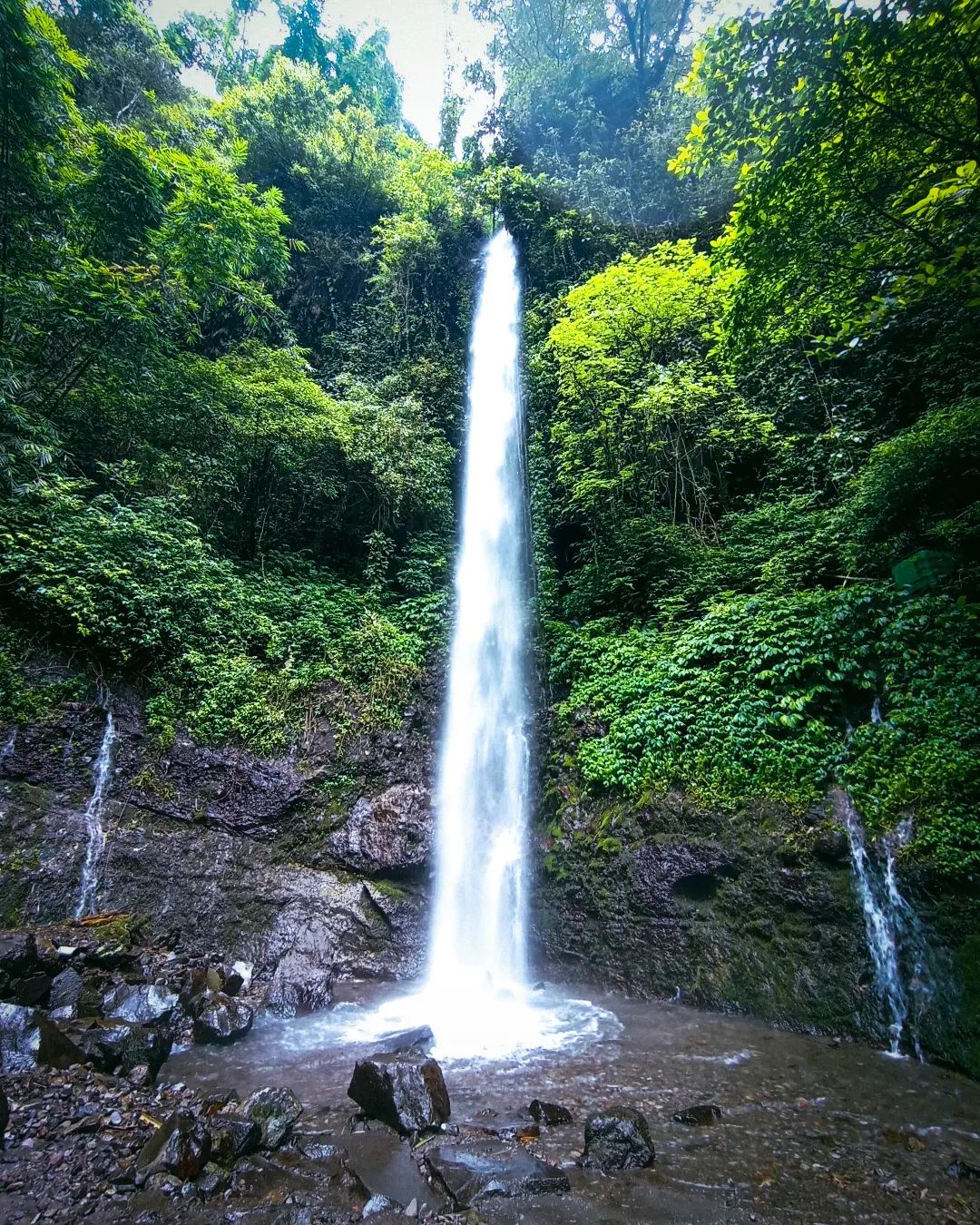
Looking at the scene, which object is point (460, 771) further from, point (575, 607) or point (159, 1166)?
point (159, 1166)

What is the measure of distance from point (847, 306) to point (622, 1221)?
28.3 feet

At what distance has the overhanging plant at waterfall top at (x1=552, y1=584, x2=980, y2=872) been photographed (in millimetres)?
5785

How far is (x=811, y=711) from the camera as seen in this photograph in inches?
276

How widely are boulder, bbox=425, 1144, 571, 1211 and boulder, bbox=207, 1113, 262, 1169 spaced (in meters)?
1.09

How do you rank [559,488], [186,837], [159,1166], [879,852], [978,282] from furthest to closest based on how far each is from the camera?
[559,488]
[186,837]
[879,852]
[978,282]
[159,1166]

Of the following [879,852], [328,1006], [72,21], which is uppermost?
[72,21]

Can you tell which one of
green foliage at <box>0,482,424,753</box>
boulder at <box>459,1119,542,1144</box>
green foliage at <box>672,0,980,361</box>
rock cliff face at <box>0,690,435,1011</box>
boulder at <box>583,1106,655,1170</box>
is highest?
green foliage at <box>672,0,980,361</box>

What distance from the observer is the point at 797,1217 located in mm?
3072

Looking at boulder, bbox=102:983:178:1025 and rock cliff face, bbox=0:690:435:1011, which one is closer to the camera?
boulder, bbox=102:983:178:1025

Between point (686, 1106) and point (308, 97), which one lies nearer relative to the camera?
point (686, 1106)

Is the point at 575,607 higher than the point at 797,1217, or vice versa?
the point at 575,607

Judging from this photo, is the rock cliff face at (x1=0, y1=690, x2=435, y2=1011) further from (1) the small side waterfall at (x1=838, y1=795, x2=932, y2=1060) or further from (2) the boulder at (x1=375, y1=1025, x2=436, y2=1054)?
(1) the small side waterfall at (x1=838, y1=795, x2=932, y2=1060)

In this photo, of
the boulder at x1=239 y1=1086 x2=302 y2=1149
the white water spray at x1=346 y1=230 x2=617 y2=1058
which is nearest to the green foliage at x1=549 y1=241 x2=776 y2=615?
the white water spray at x1=346 y1=230 x2=617 y2=1058

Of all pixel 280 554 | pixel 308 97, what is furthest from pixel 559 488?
pixel 308 97
